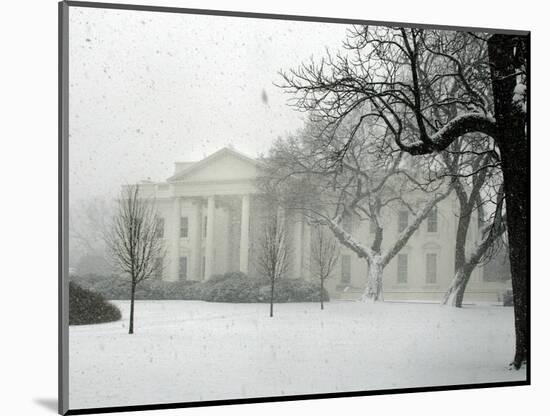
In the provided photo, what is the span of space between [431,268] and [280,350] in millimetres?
2012

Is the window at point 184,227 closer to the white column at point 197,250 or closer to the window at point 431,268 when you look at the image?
the white column at point 197,250

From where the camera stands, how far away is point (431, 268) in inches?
414

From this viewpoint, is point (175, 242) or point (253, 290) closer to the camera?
point (175, 242)

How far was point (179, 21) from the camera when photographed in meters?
9.28

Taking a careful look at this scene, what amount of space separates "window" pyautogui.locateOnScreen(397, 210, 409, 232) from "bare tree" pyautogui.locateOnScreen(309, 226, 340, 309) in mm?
838

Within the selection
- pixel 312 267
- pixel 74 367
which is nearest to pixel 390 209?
pixel 312 267

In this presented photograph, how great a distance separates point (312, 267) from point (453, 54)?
288cm

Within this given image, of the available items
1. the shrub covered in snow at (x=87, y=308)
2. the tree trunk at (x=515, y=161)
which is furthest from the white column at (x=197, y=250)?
the tree trunk at (x=515, y=161)

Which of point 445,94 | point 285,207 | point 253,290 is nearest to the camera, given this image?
point 253,290

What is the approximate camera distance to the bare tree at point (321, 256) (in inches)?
392

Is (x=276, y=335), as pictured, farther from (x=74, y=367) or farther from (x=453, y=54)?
(x=453, y=54)

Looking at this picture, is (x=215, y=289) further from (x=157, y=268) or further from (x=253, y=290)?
(x=157, y=268)

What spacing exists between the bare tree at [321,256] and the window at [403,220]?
2.75 feet

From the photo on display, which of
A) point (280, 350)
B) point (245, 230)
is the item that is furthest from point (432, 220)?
point (280, 350)
